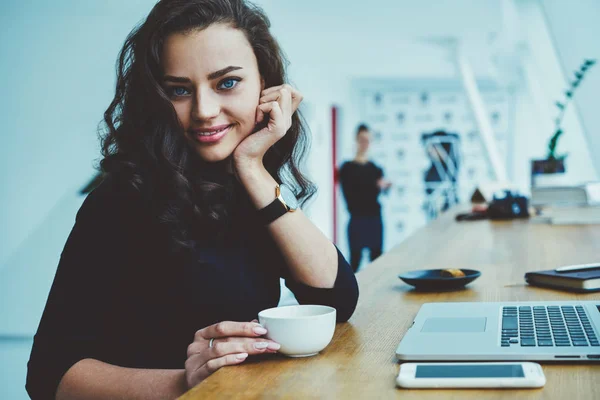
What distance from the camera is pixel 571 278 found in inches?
54.1

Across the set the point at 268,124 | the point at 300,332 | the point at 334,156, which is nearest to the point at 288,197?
the point at 268,124

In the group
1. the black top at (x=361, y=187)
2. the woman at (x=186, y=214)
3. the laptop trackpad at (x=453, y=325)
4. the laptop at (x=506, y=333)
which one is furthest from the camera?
the black top at (x=361, y=187)

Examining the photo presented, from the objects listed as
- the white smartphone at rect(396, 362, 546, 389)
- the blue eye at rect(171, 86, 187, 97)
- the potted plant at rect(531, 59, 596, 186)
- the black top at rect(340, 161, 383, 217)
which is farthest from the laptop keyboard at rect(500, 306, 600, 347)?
the black top at rect(340, 161, 383, 217)

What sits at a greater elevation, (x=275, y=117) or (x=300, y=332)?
(x=275, y=117)

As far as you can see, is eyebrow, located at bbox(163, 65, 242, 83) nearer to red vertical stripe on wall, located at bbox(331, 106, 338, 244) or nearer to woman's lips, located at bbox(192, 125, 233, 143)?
woman's lips, located at bbox(192, 125, 233, 143)

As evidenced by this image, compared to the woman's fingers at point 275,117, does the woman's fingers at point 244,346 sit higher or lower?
lower

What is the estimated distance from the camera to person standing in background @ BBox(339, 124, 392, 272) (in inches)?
226

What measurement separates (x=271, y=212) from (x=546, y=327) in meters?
0.53

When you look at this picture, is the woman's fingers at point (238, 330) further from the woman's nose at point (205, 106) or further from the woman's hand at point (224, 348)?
the woman's nose at point (205, 106)

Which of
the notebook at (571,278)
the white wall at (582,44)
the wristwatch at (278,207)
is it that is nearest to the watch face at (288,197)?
the wristwatch at (278,207)

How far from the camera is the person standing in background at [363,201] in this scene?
18.8ft

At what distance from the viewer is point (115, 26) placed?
380 cm

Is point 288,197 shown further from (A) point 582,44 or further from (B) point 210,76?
(A) point 582,44

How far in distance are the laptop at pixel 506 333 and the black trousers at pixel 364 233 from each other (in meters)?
4.52
